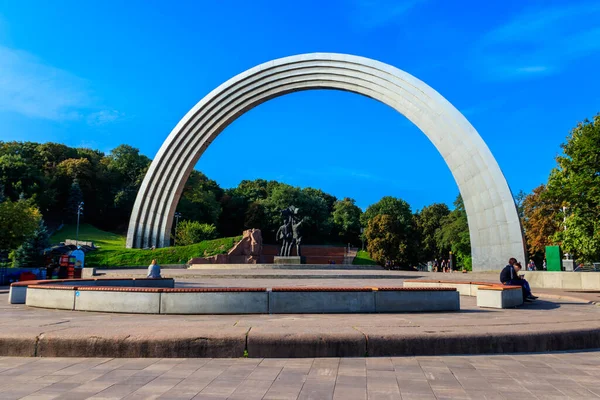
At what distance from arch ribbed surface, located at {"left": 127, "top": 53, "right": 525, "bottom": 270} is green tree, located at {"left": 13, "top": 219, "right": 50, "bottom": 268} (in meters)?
7.82

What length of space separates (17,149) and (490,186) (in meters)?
62.3

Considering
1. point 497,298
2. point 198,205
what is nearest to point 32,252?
point 198,205

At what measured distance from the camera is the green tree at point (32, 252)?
1296 inches

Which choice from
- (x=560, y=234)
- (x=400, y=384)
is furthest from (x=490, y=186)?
(x=400, y=384)

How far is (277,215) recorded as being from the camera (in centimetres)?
6562

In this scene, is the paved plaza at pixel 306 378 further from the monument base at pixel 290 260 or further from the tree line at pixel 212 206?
the tree line at pixel 212 206

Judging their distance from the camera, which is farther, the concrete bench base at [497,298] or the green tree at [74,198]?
the green tree at [74,198]

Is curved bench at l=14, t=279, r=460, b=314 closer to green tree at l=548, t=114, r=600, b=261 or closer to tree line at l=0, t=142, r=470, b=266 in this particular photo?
green tree at l=548, t=114, r=600, b=261

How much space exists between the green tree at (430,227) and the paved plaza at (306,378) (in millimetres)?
55610

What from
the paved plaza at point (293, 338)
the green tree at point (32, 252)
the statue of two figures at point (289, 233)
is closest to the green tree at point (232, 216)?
the green tree at point (32, 252)

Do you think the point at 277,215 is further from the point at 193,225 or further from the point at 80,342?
the point at 80,342

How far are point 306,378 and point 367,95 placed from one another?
117 feet

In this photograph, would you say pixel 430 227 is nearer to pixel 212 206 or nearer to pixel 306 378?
pixel 212 206

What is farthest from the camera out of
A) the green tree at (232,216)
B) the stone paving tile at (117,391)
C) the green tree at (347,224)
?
the green tree at (347,224)
